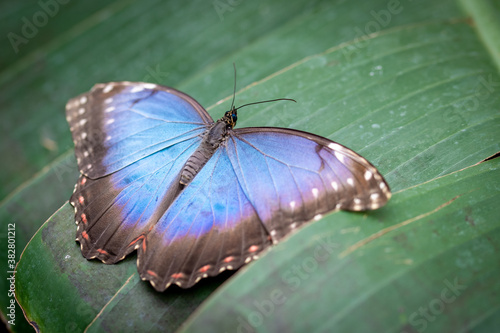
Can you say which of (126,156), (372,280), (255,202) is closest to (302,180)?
(255,202)

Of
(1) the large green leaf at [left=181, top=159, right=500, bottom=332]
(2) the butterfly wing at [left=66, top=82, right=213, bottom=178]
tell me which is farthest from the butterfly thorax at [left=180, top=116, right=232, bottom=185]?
(1) the large green leaf at [left=181, top=159, right=500, bottom=332]

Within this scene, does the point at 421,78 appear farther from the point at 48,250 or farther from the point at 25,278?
the point at 25,278

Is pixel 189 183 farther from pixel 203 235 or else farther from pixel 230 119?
pixel 230 119

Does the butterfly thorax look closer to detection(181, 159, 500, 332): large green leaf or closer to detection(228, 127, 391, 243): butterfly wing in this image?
detection(228, 127, 391, 243): butterfly wing

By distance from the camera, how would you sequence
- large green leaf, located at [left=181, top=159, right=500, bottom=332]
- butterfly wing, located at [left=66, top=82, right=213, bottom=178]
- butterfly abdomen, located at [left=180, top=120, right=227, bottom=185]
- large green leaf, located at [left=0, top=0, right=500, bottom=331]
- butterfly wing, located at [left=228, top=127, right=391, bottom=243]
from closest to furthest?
large green leaf, located at [left=181, top=159, right=500, bottom=332], butterfly wing, located at [left=228, top=127, right=391, bottom=243], large green leaf, located at [left=0, top=0, right=500, bottom=331], butterfly abdomen, located at [left=180, top=120, right=227, bottom=185], butterfly wing, located at [left=66, top=82, right=213, bottom=178]

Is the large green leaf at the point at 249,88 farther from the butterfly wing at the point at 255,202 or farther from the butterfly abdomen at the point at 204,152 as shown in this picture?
the butterfly abdomen at the point at 204,152

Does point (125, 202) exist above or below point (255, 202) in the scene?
above
